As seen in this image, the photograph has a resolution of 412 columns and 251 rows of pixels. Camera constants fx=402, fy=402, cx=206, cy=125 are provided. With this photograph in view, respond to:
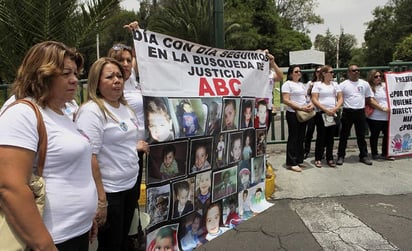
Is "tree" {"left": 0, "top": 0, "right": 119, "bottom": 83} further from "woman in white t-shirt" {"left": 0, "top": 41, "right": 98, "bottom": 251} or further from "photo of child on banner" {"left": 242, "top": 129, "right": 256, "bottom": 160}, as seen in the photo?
"woman in white t-shirt" {"left": 0, "top": 41, "right": 98, "bottom": 251}

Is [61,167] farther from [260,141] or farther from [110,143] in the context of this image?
[260,141]

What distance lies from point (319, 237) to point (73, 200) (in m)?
2.97

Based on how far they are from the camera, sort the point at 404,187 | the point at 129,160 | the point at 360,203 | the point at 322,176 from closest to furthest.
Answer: the point at 129,160 < the point at 360,203 < the point at 404,187 < the point at 322,176

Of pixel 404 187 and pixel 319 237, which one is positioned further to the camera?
pixel 404 187

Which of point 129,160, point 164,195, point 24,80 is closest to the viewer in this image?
point 24,80

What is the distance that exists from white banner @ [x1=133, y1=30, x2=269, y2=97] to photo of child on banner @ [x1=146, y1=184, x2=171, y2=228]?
730mm

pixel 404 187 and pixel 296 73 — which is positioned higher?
pixel 296 73

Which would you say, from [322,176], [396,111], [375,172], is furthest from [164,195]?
[396,111]

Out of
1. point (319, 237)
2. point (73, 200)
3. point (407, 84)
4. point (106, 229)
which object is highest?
point (407, 84)

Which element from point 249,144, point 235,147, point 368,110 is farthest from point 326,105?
point 235,147

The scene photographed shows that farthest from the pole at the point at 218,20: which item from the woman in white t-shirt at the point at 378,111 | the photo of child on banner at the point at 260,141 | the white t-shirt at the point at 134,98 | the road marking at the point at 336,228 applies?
the woman in white t-shirt at the point at 378,111

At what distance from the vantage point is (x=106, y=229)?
278cm

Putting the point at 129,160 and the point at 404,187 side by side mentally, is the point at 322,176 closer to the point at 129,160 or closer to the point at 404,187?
the point at 404,187

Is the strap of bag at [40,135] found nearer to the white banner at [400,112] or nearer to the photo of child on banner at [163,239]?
the photo of child on banner at [163,239]
